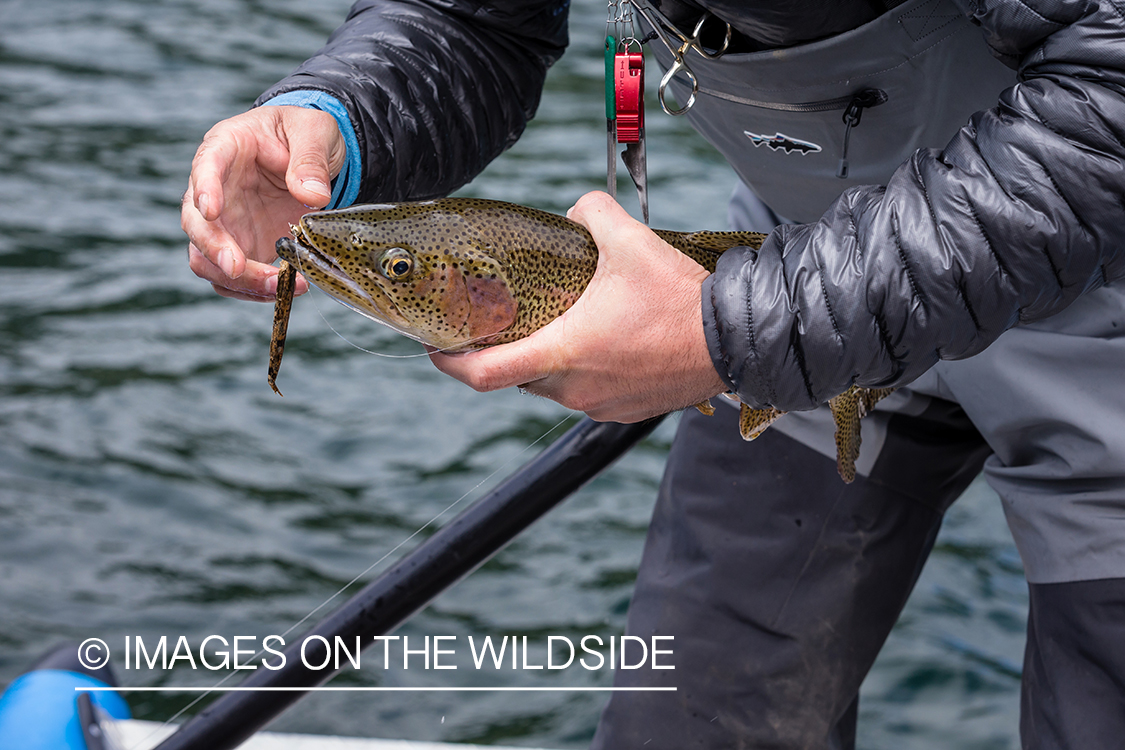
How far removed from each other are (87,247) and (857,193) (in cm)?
623

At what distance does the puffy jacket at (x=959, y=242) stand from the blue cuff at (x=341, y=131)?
2.73ft

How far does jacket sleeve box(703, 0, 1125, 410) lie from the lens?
165 cm

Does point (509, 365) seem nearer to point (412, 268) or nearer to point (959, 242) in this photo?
point (412, 268)

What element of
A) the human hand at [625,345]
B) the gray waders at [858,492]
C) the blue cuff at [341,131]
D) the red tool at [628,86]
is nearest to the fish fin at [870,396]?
the gray waders at [858,492]

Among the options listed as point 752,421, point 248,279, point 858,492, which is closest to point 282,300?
point 248,279

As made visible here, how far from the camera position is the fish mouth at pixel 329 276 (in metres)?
1.95

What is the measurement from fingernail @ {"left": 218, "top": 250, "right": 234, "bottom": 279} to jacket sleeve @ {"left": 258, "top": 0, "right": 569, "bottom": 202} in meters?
0.55

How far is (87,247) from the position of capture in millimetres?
6992

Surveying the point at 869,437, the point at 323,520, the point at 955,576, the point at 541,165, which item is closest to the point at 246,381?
the point at 323,520

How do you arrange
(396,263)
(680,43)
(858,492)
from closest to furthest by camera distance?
(396,263) < (680,43) < (858,492)

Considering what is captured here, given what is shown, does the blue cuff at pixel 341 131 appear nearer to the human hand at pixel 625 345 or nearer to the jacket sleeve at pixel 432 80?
the jacket sleeve at pixel 432 80

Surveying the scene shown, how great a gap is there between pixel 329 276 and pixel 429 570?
3.63 ft

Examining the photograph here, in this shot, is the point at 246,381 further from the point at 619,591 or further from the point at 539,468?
the point at 539,468

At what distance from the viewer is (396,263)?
200cm
